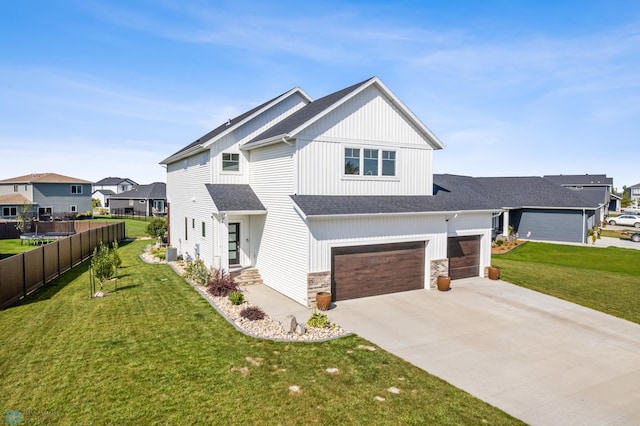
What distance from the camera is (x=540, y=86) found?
21828 mm

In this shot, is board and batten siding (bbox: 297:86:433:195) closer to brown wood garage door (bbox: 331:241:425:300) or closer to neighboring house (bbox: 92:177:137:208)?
brown wood garage door (bbox: 331:241:425:300)

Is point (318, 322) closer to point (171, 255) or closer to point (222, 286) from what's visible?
point (222, 286)

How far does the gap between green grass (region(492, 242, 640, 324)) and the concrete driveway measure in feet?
4.98

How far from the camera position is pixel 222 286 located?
14336mm

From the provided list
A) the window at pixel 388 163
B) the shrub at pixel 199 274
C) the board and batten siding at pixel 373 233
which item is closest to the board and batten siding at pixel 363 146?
the window at pixel 388 163

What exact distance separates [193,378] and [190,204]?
47.7ft

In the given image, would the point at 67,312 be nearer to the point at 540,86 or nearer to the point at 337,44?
the point at 337,44

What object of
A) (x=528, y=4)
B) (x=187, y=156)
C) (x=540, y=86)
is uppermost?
(x=528, y=4)

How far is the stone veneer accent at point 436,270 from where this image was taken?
15891 millimetres

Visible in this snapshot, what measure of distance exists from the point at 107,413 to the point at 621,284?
2186 centimetres

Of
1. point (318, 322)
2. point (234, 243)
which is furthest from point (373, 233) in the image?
point (234, 243)

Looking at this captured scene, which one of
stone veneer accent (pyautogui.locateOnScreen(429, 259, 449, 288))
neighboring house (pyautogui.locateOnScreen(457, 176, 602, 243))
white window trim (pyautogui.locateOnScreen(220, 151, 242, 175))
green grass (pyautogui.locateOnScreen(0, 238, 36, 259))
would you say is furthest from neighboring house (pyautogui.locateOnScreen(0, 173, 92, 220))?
neighboring house (pyautogui.locateOnScreen(457, 176, 602, 243))

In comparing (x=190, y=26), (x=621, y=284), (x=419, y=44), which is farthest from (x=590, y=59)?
(x=190, y=26)

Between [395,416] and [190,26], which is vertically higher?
[190,26]
